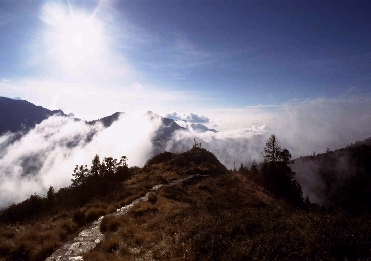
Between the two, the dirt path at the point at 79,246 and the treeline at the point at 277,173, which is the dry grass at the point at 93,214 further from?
the treeline at the point at 277,173

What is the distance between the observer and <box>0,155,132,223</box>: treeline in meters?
22.4

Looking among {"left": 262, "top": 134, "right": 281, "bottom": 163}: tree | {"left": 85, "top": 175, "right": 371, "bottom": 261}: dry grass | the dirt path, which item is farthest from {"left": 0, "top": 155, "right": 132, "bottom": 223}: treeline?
{"left": 262, "top": 134, "right": 281, "bottom": 163}: tree

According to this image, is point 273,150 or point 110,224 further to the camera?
point 273,150

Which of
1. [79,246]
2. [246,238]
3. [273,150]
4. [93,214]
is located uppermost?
[273,150]

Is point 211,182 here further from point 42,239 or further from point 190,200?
point 42,239

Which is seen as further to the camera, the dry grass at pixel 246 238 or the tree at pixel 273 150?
the tree at pixel 273 150

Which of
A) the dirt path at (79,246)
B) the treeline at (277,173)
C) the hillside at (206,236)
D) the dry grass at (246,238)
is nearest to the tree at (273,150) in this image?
the treeline at (277,173)

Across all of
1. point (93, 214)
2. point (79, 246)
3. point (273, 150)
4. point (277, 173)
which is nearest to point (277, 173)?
point (277, 173)

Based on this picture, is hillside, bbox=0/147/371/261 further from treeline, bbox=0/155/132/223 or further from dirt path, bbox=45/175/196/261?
treeline, bbox=0/155/132/223

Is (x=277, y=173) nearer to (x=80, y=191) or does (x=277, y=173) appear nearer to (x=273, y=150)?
(x=273, y=150)

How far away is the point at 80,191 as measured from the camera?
26.7 metres

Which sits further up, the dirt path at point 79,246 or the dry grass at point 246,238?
the dry grass at point 246,238

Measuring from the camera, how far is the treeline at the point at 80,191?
883 inches

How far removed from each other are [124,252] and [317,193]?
22152cm
